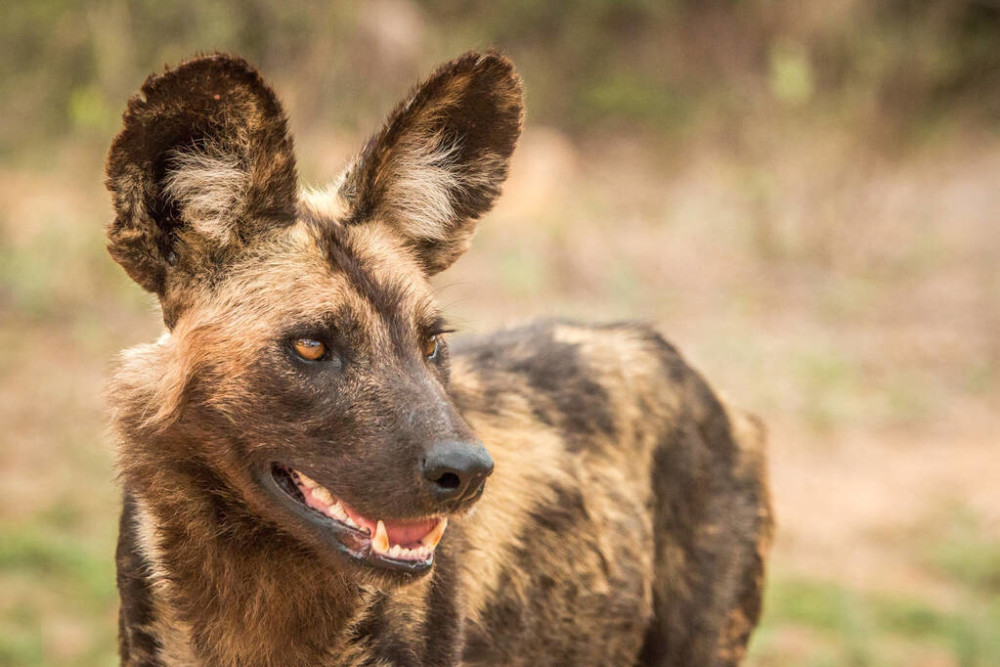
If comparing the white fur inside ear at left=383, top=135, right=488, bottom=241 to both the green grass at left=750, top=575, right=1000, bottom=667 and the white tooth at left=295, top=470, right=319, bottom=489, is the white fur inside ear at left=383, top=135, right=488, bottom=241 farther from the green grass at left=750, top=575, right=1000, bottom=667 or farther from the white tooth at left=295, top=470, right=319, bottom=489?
the green grass at left=750, top=575, right=1000, bottom=667

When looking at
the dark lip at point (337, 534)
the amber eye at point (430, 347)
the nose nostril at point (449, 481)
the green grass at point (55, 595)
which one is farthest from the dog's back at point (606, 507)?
the green grass at point (55, 595)

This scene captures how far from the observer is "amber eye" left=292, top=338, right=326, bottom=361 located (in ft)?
7.68

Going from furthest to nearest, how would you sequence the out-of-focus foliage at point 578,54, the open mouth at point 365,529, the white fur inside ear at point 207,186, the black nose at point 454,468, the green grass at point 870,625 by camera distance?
the out-of-focus foliage at point 578,54
the green grass at point 870,625
the white fur inside ear at point 207,186
the open mouth at point 365,529
the black nose at point 454,468

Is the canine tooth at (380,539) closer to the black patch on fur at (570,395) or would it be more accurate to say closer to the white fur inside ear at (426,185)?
the white fur inside ear at (426,185)

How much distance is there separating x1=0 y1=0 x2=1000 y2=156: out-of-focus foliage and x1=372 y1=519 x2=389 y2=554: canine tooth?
226cm

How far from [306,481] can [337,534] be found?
14cm

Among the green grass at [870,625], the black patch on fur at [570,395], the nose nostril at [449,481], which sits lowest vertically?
the nose nostril at [449,481]

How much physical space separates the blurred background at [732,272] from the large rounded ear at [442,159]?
0.28 metres

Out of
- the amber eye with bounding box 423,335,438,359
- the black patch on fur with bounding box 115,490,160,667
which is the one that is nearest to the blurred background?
the black patch on fur with bounding box 115,490,160,667

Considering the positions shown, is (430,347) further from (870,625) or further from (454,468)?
(870,625)

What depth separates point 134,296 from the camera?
8234 millimetres

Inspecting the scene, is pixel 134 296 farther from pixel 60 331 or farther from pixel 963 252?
pixel 963 252

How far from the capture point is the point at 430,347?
8.43 ft

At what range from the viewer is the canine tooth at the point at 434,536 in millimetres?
2355
